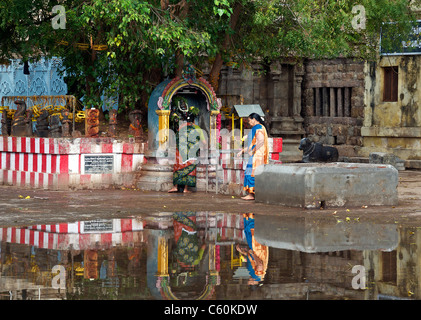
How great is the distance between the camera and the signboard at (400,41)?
826 inches

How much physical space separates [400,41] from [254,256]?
48.5 feet

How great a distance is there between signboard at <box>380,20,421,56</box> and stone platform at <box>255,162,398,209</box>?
27.1 ft

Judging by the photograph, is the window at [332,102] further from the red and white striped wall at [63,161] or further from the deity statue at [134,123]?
the red and white striped wall at [63,161]

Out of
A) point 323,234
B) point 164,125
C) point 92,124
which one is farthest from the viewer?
point 92,124

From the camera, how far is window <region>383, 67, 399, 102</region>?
2362cm

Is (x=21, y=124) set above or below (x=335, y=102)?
below

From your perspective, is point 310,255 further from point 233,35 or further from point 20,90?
point 20,90

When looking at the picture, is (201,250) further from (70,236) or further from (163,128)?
(163,128)

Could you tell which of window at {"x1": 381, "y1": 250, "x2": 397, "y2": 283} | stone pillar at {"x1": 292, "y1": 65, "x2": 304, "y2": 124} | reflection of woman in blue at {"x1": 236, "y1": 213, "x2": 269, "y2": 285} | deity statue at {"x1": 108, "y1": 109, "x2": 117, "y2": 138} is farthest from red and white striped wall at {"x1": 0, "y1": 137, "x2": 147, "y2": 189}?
stone pillar at {"x1": 292, "y1": 65, "x2": 304, "y2": 124}

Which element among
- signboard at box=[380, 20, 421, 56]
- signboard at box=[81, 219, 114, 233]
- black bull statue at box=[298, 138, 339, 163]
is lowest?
signboard at box=[81, 219, 114, 233]

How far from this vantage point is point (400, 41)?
22.2m

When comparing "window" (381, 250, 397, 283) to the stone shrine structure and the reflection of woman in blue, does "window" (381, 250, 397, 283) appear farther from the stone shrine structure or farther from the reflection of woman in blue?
the stone shrine structure

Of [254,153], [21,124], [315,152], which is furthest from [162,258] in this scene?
[315,152]

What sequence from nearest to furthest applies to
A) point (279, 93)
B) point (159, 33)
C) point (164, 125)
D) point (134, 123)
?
point (159, 33)
point (164, 125)
point (134, 123)
point (279, 93)
